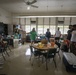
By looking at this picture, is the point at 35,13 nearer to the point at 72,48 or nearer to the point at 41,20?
the point at 41,20

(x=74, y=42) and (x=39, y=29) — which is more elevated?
(x=39, y=29)

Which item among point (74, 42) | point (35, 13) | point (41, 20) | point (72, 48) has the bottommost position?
point (72, 48)

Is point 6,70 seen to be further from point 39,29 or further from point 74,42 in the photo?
point 39,29

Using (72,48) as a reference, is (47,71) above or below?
below

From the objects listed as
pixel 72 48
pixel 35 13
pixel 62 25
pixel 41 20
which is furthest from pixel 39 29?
pixel 72 48

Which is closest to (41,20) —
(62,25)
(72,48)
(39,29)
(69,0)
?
(39,29)

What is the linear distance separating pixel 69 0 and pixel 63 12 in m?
4.38

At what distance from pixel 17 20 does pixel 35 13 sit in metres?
2.36

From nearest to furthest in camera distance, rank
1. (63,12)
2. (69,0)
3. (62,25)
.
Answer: (69,0) → (63,12) → (62,25)

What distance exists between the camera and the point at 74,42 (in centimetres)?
514

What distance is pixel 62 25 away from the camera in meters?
11.3

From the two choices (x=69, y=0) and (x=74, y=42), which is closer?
(x=74, y=42)

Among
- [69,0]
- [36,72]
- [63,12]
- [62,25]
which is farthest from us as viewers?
[62,25]

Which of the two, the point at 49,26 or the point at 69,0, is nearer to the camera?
the point at 69,0
